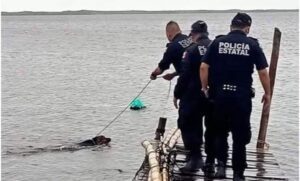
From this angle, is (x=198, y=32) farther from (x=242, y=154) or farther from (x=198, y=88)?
(x=242, y=154)

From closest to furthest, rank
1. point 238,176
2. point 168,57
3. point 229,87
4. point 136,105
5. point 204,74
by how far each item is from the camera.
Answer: point 229,87, point 204,74, point 238,176, point 168,57, point 136,105

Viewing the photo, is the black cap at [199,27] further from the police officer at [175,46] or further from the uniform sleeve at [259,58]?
the uniform sleeve at [259,58]

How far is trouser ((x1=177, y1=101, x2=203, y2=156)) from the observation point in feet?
30.5

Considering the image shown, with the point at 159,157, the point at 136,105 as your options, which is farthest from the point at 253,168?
the point at 136,105

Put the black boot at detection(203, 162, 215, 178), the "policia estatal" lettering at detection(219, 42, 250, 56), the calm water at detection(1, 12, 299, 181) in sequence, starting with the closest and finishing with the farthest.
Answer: the "policia estatal" lettering at detection(219, 42, 250, 56), the black boot at detection(203, 162, 215, 178), the calm water at detection(1, 12, 299, 181)

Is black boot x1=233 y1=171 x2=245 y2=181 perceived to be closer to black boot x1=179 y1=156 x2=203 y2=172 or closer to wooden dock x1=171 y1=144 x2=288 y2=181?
wooden dock x1=171 y1=144 x2=288 y2=181

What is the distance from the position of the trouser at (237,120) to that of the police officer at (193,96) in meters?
0.60

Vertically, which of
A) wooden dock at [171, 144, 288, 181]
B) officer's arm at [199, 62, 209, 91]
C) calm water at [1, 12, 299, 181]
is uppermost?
officer's arm at [199, 62, 209, 91]

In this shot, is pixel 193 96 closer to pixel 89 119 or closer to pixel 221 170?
pixel 221 170

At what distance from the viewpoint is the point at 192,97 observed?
360 inches

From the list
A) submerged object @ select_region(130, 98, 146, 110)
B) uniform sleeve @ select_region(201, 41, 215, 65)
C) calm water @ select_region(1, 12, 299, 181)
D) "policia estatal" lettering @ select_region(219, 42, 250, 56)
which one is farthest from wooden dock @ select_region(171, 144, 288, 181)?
submerged object @ select_region(130, 98, 146, 110)

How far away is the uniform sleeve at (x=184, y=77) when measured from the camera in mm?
8977

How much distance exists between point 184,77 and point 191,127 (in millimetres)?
805

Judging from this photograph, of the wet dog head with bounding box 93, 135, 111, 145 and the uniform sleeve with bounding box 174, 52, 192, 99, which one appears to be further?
the wet dog head with bounding box 93, 135, 111, 145
